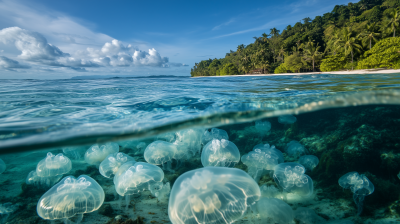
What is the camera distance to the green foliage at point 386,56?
22406 mm

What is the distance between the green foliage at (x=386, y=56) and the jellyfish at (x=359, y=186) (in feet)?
84.1

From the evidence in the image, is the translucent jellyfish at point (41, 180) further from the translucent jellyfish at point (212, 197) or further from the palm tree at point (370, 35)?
the palm tree at point (370, 35)

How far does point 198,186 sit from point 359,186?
597 cm

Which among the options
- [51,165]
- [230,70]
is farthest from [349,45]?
[51,165]

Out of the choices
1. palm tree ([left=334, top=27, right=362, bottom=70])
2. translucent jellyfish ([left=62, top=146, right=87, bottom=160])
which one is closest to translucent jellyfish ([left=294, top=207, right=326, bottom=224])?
translucent jellyfish ([left=62, top=146, right=87, bottom=160])

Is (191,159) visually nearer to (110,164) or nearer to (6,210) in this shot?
(110,164)

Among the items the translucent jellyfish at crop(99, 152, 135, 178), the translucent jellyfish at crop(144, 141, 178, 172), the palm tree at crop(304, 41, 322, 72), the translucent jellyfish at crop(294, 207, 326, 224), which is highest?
the palm tree at crop(304, 41, 322, 72)

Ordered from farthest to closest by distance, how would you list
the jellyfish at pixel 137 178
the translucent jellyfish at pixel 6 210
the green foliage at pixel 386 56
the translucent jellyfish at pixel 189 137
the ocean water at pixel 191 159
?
the green foliage at pixel 386 56 → the translucent jellyfish at pixel 189 137 → the translucent jellyfish at pixel 6 210 → the jellyfish at pixel 137 178 → the ocean water at pixel 191 159

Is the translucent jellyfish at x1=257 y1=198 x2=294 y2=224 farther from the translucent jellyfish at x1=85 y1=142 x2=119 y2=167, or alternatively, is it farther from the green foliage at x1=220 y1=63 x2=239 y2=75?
the green foliage at x1=220 y1=63 x2=239 y2=75

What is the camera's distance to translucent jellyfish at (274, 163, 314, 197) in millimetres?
5688

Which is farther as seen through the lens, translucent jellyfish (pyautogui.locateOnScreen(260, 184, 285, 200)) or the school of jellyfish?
translucent jellyfish (pyautogui.locateOnScreen(260, 184, 285, 200))

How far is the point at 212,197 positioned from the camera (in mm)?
2783

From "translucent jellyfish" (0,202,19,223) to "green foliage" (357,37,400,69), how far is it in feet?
115

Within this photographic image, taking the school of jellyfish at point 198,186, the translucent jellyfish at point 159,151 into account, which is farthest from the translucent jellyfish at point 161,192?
the translucent jellyfish at point 159,151
